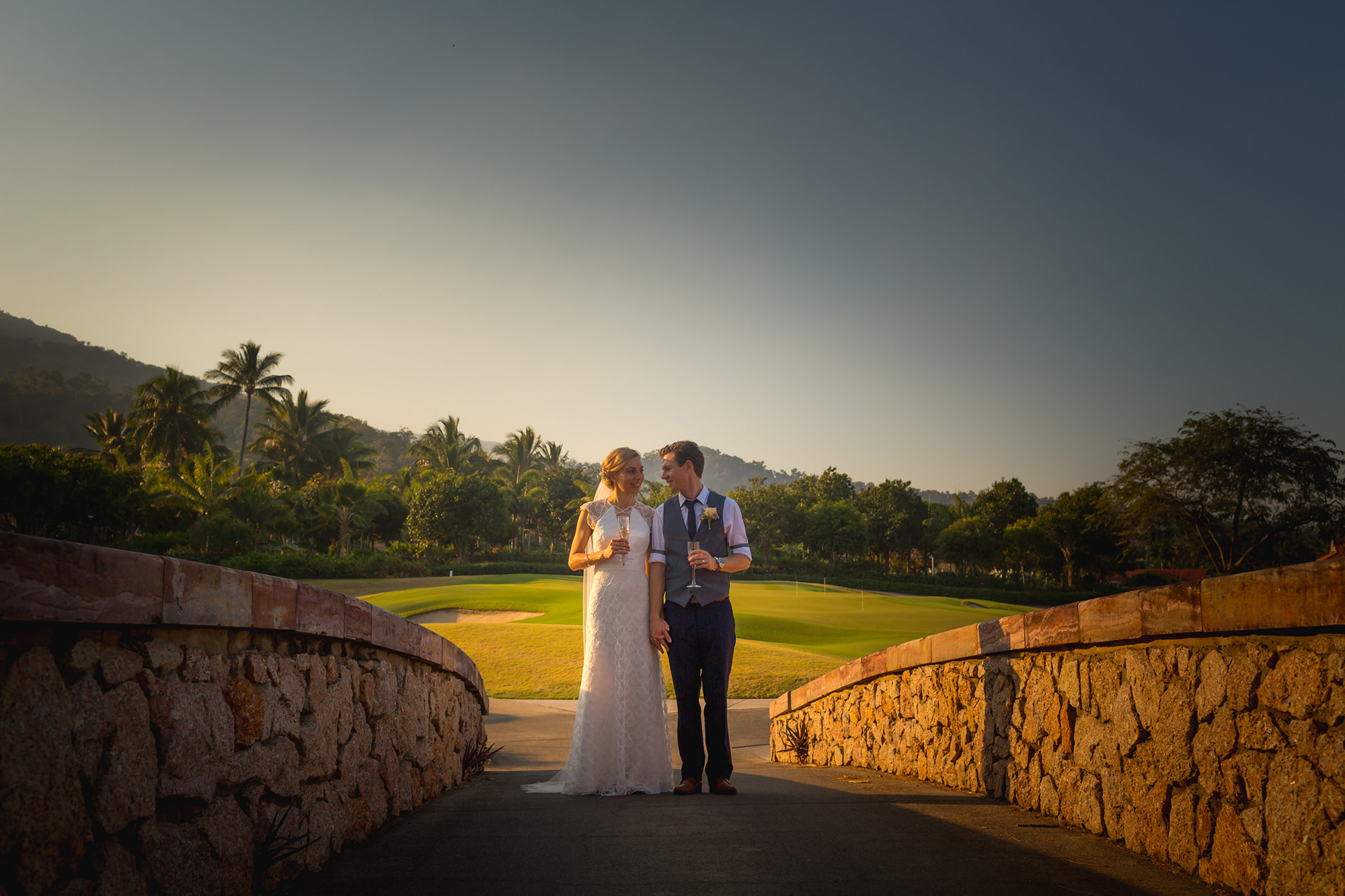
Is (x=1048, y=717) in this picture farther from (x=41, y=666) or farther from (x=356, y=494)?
(x=356, y=494)

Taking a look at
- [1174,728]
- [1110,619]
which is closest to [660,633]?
[1110,619]

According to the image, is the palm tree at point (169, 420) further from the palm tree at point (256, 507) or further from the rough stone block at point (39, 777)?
the rough stone block at point (39, 777)

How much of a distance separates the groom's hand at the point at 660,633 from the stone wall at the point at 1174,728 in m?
1.53

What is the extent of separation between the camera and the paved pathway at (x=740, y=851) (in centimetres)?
255

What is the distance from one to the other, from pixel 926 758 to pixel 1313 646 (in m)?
3.03

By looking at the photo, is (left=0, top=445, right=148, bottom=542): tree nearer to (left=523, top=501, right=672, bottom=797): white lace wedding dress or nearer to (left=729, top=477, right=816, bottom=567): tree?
(left=729, top=477, right=816, bottom=567): tree

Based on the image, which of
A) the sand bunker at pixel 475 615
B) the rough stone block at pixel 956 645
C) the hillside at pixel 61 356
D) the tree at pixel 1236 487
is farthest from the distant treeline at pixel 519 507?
the hillside at pixel 61 356

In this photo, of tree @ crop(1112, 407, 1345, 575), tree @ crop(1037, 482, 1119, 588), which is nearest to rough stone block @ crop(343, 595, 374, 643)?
tree @ crop(1112, 407, 1345, 575)

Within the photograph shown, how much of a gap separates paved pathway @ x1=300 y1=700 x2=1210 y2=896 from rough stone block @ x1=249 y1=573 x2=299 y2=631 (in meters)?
0.86

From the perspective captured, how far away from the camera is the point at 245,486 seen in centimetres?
4062

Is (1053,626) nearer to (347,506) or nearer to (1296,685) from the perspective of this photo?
(1296,685)

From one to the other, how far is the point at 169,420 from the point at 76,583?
216ft

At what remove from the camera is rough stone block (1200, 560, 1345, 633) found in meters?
2.05

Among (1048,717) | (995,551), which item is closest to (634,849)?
(1048,717)
